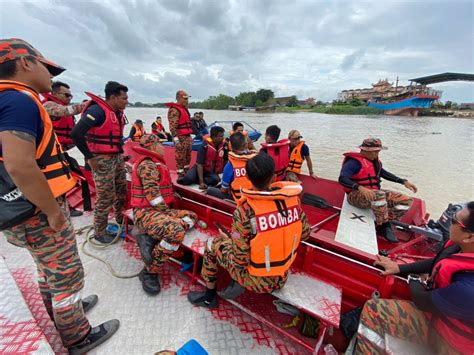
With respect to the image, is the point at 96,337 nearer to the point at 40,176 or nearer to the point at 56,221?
the point at 56,221

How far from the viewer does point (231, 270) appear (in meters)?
1.68

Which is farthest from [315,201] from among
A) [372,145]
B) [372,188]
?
[372,145]

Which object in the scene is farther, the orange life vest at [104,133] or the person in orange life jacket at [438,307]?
the orange life vest at [104,133]

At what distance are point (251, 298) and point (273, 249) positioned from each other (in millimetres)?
885

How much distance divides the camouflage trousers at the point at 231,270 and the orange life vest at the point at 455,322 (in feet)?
2.72

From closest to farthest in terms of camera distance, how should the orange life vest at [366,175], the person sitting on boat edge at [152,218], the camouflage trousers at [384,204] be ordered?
the person sitting on boat edge at [152,218] → the camouflage trousers at [384,204] → the orange life vest at [366,175]

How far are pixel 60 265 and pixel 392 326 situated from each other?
6.27 feet

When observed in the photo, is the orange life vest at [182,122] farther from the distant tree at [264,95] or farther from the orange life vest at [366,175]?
the distant tree at [264,95]

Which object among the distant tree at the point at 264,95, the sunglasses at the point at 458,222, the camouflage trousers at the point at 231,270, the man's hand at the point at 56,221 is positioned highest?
the distant tree at the point at 264,95

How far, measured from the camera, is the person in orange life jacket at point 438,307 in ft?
3.64

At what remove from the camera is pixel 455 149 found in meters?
12.1

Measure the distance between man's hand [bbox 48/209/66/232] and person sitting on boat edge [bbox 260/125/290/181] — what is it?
2.44 meters

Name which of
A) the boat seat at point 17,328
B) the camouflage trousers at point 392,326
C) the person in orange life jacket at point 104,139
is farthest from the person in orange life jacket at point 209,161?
the camouflage trousers at point 392,326

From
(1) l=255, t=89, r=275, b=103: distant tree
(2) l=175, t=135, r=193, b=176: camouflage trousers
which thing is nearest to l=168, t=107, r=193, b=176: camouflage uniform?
(2) l=175, t=135, r=193, b=176: camouflage trousers
